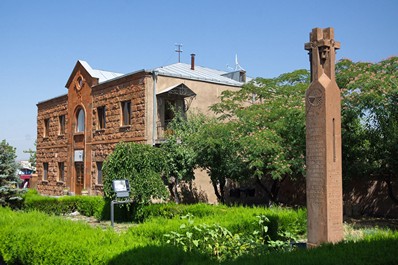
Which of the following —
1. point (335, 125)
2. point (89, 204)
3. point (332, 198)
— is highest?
point (335, 125)

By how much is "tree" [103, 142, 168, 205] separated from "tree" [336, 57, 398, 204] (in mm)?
7230

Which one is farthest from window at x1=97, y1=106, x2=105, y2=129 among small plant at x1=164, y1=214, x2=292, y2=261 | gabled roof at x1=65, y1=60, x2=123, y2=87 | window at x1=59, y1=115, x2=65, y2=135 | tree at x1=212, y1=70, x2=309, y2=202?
small plant at x1=164, y1=214, x2=292, y2=261

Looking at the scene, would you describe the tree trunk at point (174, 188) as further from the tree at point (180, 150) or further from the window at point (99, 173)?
the window at point (99, 173)

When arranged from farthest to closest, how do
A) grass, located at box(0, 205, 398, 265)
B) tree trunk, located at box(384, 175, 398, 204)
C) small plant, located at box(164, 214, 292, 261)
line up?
tree trunk, located at box(384, 175, 398, 204)
small plant, located at box(164, 214, 292, 261)
grass, located at box(0, 205, 398, 265)

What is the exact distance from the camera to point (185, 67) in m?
25.8

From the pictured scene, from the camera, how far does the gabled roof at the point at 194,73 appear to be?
2179cm

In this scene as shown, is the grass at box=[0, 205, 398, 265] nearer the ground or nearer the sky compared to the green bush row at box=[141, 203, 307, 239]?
nearer the sky

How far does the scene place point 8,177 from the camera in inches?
723

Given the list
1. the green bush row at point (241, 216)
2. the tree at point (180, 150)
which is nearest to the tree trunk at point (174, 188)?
the tree at point (180, 150)

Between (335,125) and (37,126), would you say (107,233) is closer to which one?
(335,125)

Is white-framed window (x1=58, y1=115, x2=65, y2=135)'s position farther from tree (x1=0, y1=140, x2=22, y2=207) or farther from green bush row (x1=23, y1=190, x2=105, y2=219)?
tree (x1=0, y1=140, x2=22, y2=207)

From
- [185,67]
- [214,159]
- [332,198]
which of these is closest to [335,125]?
[332,198]

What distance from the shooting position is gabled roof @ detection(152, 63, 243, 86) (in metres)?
21.8

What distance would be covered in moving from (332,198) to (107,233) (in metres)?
4.65
